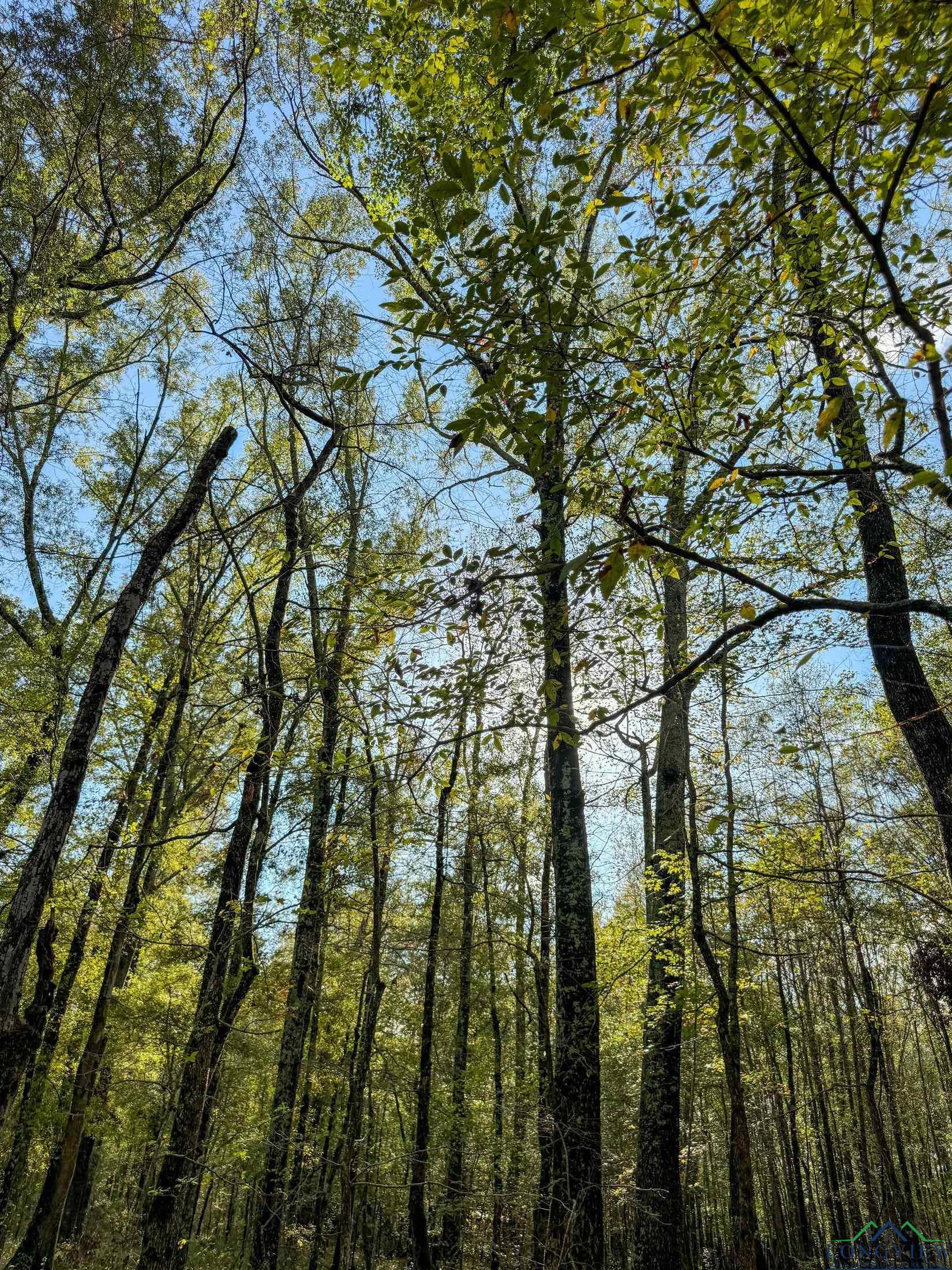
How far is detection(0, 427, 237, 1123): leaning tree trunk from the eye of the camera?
3592 millimetres

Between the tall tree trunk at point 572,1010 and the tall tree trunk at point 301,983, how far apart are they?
2176 mm

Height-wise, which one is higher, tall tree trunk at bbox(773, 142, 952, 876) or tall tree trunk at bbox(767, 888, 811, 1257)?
tall tree trunk at bbox(773, 142, 952, 876)

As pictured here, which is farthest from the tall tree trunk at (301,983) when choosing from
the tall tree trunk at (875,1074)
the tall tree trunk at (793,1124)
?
the tall tree trunk at (793,1124)

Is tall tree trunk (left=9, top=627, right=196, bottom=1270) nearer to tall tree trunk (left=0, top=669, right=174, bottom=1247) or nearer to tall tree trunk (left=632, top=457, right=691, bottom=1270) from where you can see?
tall tree trunk (left=0, top=669, right=174, bottom=1247)

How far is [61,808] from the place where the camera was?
12.6 feet

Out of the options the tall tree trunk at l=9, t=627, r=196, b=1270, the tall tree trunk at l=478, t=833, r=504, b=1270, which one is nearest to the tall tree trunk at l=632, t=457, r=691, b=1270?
the tall tree trunk at l=478, t=833, r=504, b=1270

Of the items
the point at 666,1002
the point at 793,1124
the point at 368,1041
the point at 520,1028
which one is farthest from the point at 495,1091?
the point at 368,1041

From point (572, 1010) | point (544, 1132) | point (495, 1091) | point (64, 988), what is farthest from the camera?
point (495, 1091)

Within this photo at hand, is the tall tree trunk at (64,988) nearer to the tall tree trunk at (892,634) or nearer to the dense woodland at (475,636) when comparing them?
the dense woodland at (475,636)

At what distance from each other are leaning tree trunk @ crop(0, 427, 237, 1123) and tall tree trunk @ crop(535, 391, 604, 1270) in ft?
8.39

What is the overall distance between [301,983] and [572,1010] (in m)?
4.66

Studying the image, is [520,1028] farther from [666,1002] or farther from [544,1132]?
[544,1132]

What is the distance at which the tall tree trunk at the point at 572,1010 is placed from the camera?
4.82 metres

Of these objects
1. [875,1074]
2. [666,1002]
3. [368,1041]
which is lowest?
[368,1041]
